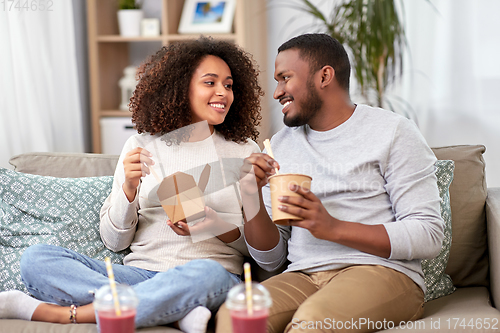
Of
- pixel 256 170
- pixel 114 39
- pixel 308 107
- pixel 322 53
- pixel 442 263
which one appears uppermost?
pixel 114 39

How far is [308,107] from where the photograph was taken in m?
1.39

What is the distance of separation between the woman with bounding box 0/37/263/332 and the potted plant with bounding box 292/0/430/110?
34.9 inches

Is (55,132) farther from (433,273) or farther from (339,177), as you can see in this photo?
(433,273)

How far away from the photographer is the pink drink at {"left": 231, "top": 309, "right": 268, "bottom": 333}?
29.4 inches

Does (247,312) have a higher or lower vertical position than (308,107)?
lower

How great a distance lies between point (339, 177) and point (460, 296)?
1.75 ft

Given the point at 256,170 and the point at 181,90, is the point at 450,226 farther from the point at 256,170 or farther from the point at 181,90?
the point at 181,90

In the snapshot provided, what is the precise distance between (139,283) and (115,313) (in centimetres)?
45

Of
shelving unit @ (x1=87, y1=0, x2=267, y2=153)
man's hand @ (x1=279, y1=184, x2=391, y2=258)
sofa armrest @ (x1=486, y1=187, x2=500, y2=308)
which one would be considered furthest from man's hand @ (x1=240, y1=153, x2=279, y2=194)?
shelving unit @ (x1=87, y1=0, x2=267, y2=153)

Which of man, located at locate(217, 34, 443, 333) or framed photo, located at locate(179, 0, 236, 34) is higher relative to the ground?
framed photo, located at locate(179, 0, 236, 34)

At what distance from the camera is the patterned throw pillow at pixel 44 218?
57.3 inches

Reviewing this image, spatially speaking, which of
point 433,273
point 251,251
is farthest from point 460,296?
point 251,251

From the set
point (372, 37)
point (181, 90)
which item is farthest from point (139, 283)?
point (372, 37)

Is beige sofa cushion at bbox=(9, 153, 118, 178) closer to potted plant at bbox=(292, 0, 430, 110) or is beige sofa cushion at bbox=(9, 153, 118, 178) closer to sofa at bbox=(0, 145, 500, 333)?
sofa at bbox=(0, 145, 500, 333)
